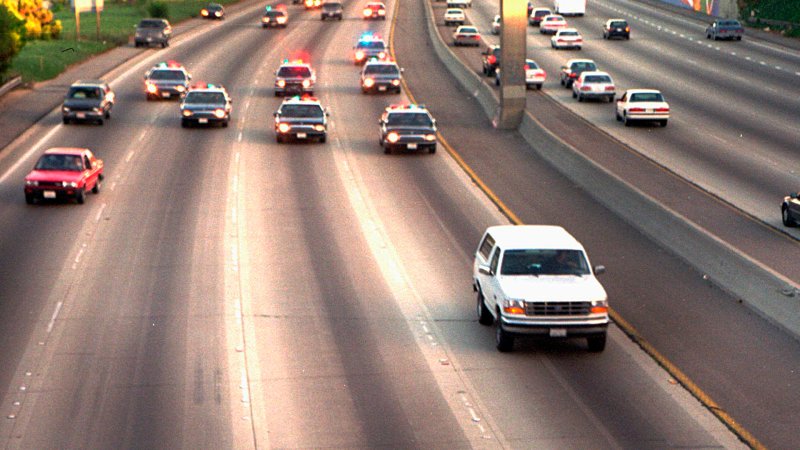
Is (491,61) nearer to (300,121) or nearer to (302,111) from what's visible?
(302,111)

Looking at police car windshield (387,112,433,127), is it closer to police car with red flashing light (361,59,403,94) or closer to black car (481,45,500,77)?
police car with red flashing light (361,59,403,94)

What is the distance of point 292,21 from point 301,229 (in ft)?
252

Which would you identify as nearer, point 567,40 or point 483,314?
point 483,314

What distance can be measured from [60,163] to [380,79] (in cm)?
2876

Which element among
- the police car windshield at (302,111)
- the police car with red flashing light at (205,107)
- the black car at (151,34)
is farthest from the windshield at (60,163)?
the black car at (151,34)

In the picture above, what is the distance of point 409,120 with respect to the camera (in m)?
48.5

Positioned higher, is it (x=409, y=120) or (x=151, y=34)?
(x=151, y=34)

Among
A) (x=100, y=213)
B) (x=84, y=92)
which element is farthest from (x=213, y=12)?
(x=100, y=213)

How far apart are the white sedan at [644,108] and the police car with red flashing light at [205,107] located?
1615 cm

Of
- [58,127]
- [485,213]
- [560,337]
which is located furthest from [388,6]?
[560,337]

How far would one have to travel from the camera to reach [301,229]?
113 ft

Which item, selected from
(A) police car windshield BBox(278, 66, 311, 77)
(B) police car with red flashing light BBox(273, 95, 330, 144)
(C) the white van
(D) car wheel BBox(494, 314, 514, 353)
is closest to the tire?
(D) car wheel BBox(494, 314, 514, 353)

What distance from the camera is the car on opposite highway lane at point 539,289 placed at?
2170 cm

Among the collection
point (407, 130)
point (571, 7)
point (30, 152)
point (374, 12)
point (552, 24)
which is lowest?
point (30, 152)
